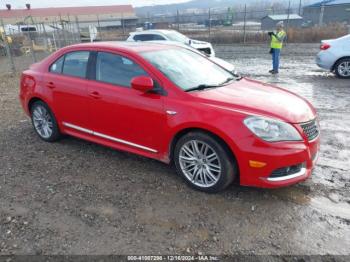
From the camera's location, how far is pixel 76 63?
476 centimetres

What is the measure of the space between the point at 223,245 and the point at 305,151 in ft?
4.42

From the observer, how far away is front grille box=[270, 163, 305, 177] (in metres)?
3.40

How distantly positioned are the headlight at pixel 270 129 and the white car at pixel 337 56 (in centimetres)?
806

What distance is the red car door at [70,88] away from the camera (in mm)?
4574

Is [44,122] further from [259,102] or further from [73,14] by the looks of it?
[73,14]

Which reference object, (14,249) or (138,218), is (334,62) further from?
(14,249)

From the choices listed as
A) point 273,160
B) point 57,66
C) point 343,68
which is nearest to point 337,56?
point 343,68

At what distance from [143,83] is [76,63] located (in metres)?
1.52

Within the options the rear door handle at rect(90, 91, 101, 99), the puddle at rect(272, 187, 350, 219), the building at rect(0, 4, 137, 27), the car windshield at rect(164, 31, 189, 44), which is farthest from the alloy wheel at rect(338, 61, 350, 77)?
the building at rect(0, 4, 137, 27)

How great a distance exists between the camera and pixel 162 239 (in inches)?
119

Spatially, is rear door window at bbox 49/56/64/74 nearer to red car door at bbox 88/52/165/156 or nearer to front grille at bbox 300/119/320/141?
red car door at bbox 88/52/165/156

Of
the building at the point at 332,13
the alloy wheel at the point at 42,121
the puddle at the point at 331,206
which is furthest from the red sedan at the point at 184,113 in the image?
the building at the point at 332,13

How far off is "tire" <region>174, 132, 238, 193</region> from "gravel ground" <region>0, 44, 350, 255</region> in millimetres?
146

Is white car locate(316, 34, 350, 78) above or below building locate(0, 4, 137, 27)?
below
